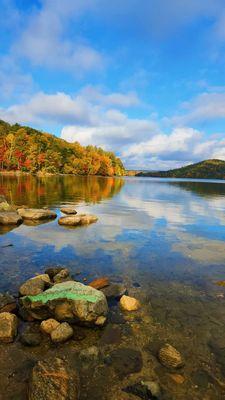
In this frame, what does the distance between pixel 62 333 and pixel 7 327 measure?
5.99ft

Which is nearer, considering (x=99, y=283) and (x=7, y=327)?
(x=7, y=327)

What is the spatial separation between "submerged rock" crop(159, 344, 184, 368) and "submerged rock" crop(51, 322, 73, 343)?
299 cm

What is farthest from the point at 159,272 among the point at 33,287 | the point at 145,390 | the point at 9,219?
the point at 9,219

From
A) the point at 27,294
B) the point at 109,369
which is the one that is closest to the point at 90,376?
the point at 109,369

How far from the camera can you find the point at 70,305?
9.62 metres

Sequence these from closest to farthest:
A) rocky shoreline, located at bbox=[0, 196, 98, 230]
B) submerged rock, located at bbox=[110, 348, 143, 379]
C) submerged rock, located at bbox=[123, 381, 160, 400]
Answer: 1. submerged rock, located at bbox=[123, 381, 160, 400]
2. submerged rock, located at bbox=[110, 348, 143, 379]
3. rocky shoreline, located at bbox=[0, 196, 98, 230]

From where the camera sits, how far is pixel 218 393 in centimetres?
693

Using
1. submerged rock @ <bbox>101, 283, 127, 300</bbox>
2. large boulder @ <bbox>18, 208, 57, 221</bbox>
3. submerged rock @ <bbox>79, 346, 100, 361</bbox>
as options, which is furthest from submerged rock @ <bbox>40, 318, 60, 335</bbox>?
large boulder @ <bbox>18, 208, 57, 221</bbox>

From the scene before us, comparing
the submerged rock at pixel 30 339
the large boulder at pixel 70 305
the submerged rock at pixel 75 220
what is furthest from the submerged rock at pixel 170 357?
the submerged rock at pixel 75 220

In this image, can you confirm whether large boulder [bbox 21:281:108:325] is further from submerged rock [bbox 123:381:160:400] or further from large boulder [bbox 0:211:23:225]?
large boulder [bbox 0:211:23:225]

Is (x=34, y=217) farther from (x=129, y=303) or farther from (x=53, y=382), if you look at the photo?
(x=53, y=382)

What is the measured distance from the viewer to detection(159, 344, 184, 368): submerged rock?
7.74 metres

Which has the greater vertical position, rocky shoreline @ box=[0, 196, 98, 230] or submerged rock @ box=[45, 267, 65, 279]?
rocky shoreline @ box=[0, 196, 98, 230]

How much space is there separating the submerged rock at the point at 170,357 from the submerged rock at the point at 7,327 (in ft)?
15.6
